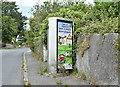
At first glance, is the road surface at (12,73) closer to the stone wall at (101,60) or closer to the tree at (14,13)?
the stone wall at (101,60)

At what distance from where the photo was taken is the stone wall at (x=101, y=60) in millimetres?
4816

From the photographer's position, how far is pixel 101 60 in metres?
5.59

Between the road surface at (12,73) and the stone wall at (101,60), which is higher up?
the stone wall at (101,60)

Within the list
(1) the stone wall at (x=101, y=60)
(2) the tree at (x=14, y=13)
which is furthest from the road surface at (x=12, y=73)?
(2) the tree at (x=14, y=13)

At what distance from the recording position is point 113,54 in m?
4.82

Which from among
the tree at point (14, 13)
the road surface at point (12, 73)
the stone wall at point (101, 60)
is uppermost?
the tree at point (14, 13)

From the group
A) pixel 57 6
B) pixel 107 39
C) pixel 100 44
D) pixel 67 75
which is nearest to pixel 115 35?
pixel 107 39

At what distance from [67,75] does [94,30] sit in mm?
2554

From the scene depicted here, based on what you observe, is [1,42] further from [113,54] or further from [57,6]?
[113,54]

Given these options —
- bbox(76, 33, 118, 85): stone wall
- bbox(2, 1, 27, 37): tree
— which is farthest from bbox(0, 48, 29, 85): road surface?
bbox(2, 1, 27, 37): tree

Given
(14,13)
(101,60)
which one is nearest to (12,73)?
(101,60)

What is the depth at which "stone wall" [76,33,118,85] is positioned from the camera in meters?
4.82

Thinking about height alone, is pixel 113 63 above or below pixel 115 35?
below

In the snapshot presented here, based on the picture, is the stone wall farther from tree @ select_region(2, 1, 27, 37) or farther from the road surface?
tree @ select_region(2, 1, 27, 37)
